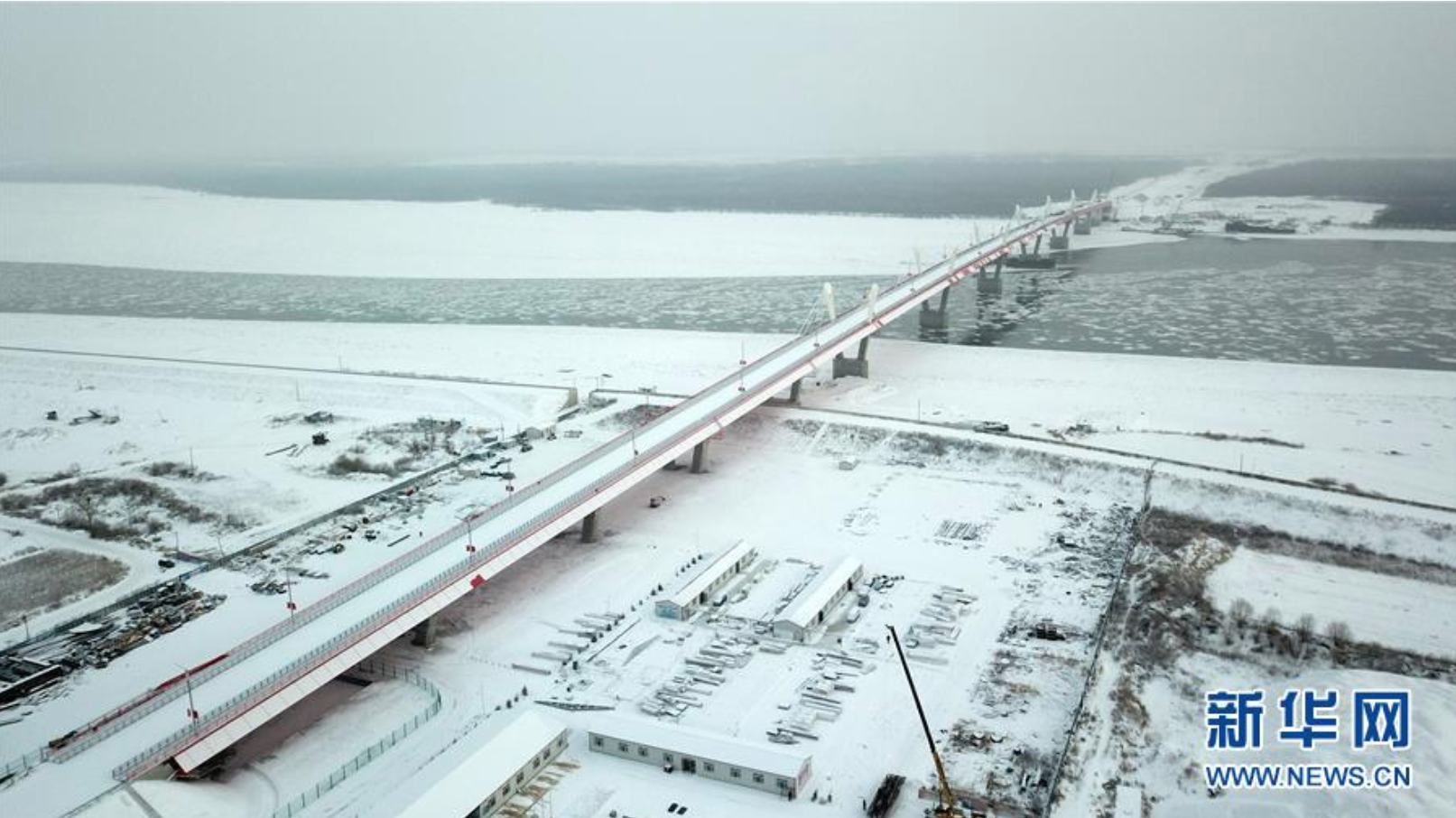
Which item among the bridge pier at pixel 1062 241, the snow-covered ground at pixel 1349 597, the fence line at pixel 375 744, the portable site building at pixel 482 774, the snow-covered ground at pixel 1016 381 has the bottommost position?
the snow-covered ground at pixel 1349 597

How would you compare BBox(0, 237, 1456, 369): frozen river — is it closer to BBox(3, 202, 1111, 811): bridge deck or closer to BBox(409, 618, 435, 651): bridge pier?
BBox(3, 202, 1111, 811): bridge deck

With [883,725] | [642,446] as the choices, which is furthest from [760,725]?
[642,446]

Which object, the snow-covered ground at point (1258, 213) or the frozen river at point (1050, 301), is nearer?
A: the frozen river at point (1050, 301)

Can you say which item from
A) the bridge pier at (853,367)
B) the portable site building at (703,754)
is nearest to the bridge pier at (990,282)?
the bridge pier at (853,367)

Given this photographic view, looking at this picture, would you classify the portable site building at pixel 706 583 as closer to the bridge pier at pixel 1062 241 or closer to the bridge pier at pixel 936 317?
the bridge pier at pixel 936 317

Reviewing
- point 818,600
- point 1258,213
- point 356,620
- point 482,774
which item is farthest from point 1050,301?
point 1258,213

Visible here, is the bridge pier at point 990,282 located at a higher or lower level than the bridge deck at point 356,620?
higher

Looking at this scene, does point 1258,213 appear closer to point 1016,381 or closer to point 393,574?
point 1016,381
